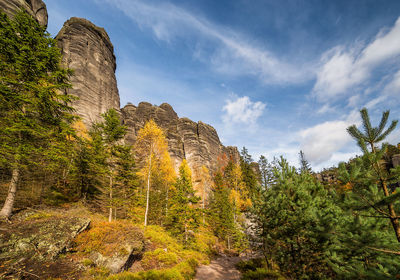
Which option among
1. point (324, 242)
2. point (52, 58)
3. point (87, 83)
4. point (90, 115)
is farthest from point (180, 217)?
point (87, 83)

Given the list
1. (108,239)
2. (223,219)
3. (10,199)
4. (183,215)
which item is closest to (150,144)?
(183,215)

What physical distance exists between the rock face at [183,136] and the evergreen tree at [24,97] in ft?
95.6

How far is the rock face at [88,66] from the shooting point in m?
30.0

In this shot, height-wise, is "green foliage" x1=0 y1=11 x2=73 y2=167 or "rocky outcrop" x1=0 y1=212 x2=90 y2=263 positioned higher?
"green foliage" x1=0 y1=11 x2=73 y2=167

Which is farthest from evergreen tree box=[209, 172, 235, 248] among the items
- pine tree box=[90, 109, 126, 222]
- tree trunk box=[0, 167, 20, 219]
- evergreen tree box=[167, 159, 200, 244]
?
tree trunk box=[0, 167, 20, 219]

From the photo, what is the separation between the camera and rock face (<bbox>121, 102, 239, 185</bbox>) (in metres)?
41.7

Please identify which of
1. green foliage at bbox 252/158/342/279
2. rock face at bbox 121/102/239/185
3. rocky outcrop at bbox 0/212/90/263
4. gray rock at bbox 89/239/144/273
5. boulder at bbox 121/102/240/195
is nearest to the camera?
green foliage at bbox 252/158/342/279

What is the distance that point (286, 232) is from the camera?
6.50 meters

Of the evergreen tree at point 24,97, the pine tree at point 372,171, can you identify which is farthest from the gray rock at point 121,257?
the pine tree at point 372,171

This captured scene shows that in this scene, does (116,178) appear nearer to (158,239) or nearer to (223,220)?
(158,239)

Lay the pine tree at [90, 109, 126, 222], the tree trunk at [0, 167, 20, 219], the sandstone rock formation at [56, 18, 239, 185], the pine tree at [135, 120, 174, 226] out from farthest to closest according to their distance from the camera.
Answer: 1. the sandstone rock formation at [56, 18, 239, 185]
2. the pine tree at [135, 120, 174, 226]
3. the pine tree at [90, 109, 126, 222]
4. the tree trunk at [0, 167, 20, 219]

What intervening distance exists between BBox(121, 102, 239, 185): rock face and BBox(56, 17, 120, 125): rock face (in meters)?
10.3

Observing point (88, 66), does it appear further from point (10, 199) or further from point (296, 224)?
point (296, 224)

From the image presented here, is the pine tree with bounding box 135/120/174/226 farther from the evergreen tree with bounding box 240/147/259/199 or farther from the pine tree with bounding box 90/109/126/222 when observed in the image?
the evergreen tree with bounding box 240/147/259/199
